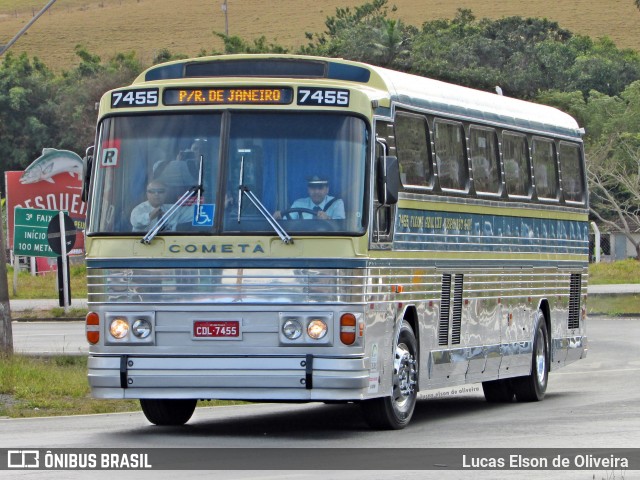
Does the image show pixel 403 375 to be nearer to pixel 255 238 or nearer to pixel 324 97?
pixel 255 238

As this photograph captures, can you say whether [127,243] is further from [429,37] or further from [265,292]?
[429,37]

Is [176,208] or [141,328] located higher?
[176,208]

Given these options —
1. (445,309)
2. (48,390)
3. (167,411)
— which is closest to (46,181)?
(48,390)

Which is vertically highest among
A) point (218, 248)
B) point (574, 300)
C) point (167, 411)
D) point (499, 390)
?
point (218, 248)

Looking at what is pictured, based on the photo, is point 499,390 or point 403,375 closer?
point 403,375

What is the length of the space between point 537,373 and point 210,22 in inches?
5829

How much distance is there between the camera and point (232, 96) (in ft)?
45.9

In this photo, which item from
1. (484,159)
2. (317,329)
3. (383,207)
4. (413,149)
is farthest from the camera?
(484,159)

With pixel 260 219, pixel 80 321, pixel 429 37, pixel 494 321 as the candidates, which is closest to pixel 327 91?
pixel 260 219

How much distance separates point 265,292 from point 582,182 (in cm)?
861

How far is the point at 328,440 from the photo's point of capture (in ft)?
45.0

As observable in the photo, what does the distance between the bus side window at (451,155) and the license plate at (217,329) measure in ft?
10.9

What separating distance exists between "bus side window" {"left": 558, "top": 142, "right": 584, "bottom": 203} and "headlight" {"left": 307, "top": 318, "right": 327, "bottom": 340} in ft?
24.6

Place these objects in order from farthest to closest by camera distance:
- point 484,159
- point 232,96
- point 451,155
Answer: point 484,159
point 451,155
point 232,96
